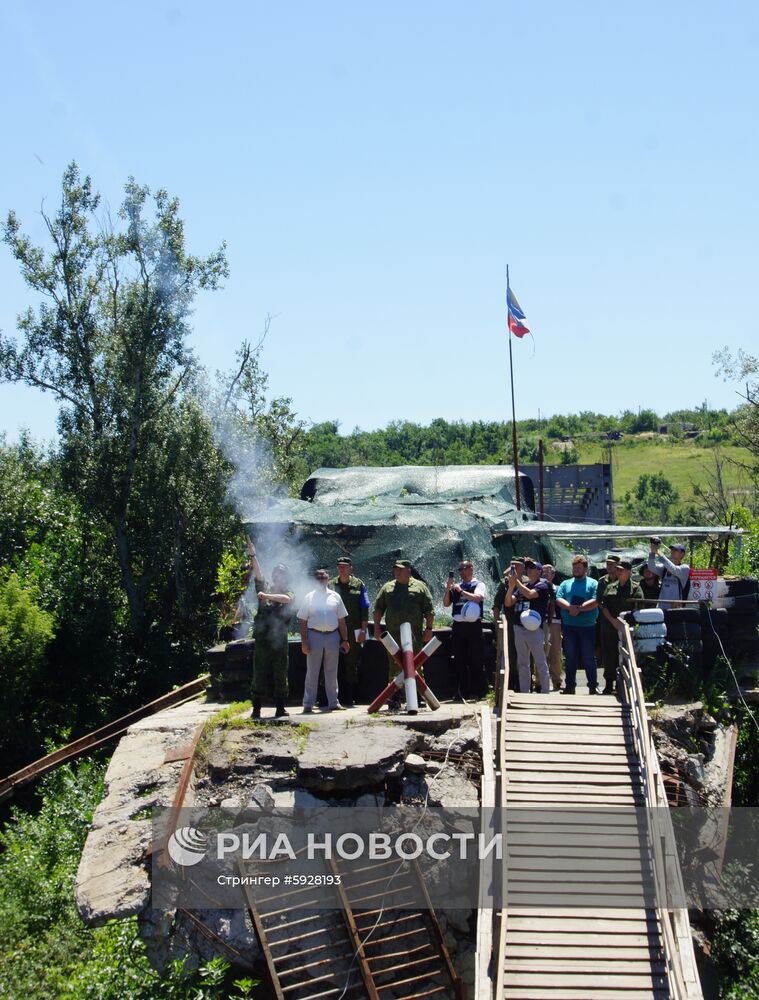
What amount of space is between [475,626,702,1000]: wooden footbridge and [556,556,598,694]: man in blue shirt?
2.17 ft

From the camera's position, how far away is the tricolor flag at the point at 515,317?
18547 millimetres

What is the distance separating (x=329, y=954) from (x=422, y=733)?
235cm

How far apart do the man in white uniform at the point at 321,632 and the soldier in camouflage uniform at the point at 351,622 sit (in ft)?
1.19

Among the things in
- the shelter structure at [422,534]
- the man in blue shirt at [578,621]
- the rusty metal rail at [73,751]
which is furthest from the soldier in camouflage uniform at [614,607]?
the rusty metal rail at [73,751]

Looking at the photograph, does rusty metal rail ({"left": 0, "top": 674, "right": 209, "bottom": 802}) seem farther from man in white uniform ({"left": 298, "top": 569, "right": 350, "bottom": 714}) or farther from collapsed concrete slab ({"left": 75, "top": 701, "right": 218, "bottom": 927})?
man in white uniform ({"left": 298, "top": 569, "right": 350, "bottom": 714})

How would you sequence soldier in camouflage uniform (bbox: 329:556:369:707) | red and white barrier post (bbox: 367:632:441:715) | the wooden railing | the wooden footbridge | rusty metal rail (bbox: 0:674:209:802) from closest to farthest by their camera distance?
the wooden railing
the wooden footbridge
red and white barrier post (bbox: 367:632:441:715)
soldier in camouflage uniform (bbox: 329:556:369:707)
rusty metal rail (bbox: 0:674:209:802)

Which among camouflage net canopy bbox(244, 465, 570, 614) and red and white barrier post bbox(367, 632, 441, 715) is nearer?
red and white barrier post bbox(367, 632, 441, 715)

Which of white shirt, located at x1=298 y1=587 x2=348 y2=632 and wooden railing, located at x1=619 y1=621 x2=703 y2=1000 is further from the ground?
white shirt, located at x1=298 y1=587 x2=348 y2=632

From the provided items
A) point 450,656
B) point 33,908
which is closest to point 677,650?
point 450,656

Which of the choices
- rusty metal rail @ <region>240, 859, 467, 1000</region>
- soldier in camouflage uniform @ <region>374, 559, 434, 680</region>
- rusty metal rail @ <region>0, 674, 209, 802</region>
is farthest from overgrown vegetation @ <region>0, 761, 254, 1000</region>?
soldier in camouflage uniform @ <region>374, 559, 434, 680</region>

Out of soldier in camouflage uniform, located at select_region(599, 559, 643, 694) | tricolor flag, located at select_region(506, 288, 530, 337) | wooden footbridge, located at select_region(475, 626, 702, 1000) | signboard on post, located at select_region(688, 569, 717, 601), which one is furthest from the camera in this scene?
tricolor flag, located at select_region(506, 288, 530, 337)

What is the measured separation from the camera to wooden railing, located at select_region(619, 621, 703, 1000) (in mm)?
7707

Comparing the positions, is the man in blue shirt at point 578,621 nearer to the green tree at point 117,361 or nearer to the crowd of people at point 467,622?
the crowd of people at point 467,622

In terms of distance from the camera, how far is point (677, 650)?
1187 centimetres
